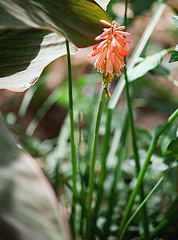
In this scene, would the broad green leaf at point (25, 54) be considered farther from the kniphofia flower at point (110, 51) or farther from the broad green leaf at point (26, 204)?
the broad green leaf at point (26, 204)

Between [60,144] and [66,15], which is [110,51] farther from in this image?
[60,144]

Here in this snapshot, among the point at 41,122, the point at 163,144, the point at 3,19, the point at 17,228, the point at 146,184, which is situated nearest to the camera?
the point at 17,228

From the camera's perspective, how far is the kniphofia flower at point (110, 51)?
43cm

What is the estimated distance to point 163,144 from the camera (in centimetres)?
60

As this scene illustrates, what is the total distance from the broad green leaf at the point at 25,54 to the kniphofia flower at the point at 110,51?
78 millimetres

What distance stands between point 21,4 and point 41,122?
158cm

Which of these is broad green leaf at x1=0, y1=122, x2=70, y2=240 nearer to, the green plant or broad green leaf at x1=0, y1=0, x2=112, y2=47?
the green plant

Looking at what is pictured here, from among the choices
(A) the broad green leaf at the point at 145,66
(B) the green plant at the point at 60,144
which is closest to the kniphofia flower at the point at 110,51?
(B) the green plant at the point at 60,144

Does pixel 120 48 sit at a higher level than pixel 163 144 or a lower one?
higher

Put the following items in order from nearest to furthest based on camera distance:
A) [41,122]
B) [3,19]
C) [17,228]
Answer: [17,228] → [3,19] → [41,122]

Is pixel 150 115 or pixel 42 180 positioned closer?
pixel 42 180

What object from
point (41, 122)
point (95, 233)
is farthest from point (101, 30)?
point (41, 122)

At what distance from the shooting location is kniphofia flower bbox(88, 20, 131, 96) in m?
0.43

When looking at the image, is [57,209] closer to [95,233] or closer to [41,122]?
[95,233]
